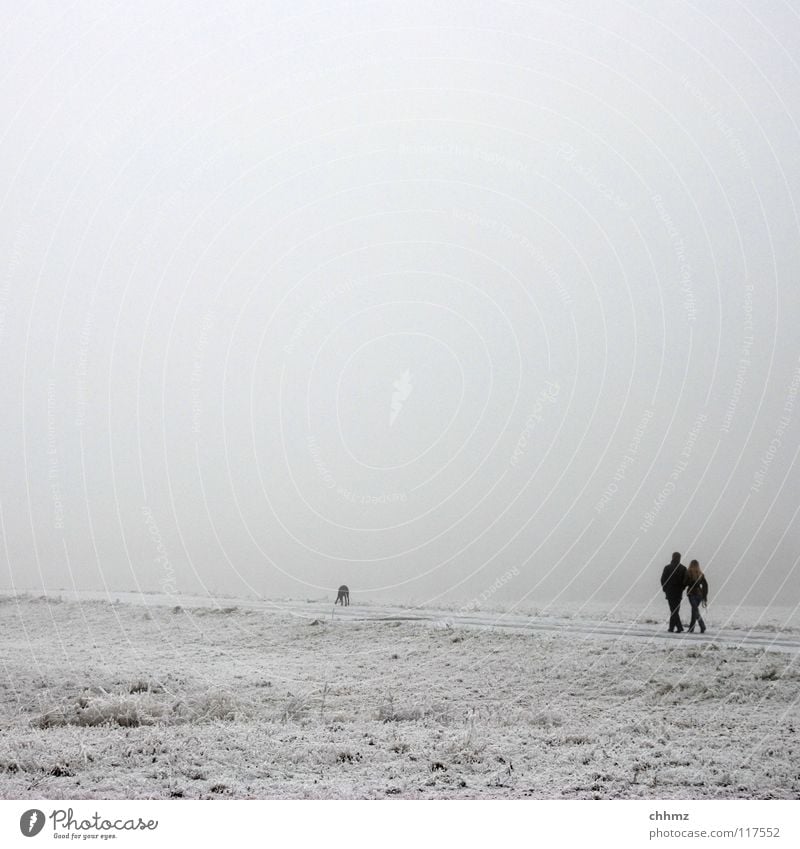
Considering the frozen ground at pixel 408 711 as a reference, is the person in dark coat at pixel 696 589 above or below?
above

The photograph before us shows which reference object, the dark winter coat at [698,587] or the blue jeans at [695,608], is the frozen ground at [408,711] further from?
the dark winter coat at [698,587]

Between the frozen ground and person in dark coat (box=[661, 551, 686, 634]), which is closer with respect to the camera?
the frozen ground

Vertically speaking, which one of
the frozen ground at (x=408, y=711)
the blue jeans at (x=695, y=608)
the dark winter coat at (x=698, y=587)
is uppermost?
the dark winter coat at (x=698, y=587)

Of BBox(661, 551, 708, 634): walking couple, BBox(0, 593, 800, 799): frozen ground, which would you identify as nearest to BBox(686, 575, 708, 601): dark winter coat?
BBox(661, 551, 708, 634): walking couple

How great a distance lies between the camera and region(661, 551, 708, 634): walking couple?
61.9 feet

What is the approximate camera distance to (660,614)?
24.6 metres

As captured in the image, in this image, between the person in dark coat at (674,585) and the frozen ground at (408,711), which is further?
the person in dark coat at (674,585)

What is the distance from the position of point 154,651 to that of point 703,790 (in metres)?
12.5

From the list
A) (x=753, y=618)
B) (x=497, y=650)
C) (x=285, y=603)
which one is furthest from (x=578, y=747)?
(x=285, y=603)

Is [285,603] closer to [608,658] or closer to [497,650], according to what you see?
[497,650]

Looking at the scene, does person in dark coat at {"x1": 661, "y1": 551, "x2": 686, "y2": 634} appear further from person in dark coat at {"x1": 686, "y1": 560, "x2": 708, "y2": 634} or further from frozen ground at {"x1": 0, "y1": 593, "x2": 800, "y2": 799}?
frozen ground at {"x1": 0, "y1": 593, "x2": 800, "y2": 799}

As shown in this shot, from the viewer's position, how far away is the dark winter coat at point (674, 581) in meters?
19.0

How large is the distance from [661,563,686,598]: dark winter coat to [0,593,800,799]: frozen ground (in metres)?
1.04

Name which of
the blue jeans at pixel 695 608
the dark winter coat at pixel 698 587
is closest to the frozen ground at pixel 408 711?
the blue jeans at pixel 695 608
